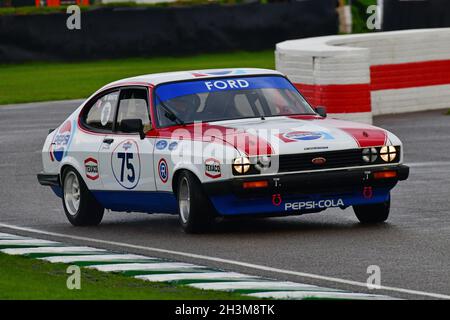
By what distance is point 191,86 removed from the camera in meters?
13.9

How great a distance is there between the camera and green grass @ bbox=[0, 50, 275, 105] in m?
33.1

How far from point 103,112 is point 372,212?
290 centimetres

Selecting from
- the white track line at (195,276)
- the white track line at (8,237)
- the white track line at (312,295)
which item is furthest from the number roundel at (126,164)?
the white track line at (312,295)

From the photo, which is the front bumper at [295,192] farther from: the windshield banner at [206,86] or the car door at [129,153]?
the windshield banner at [206,86]

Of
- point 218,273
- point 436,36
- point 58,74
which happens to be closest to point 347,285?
point 218,273

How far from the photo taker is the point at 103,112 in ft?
47.9

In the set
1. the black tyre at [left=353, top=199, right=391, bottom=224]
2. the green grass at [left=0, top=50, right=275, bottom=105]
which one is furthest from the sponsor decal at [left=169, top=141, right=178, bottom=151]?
the green grass at [left=0, top=50, right=275, bottom=105]

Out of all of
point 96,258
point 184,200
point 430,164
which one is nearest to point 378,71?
point 430,164

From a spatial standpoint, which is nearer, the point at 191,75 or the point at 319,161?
the point at 319,161

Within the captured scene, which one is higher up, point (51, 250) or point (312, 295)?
point (312, 295)

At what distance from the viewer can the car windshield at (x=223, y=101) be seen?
44.8 ft

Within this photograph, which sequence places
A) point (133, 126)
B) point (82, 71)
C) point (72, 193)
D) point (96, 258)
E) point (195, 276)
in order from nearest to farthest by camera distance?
point (195, 276) < point (96, 258) < point (133, 126) < point (72, 193) < point (82, 71)

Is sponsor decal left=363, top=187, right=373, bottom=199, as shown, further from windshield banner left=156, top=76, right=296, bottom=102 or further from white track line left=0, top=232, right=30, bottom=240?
white track line left=0, top=232, right=30, bottom=240

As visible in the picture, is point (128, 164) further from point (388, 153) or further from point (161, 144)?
point (388, 153)
